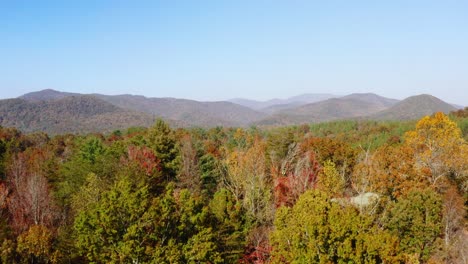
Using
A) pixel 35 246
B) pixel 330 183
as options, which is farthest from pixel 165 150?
pixel 35 246

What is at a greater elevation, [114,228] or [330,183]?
[114,228]

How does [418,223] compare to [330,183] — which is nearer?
[418,223]

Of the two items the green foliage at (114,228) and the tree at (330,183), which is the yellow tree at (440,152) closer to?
the tree at (330,183)

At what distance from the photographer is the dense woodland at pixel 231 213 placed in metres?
17.8

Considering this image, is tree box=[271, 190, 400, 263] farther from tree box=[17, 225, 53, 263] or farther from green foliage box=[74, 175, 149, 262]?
tree box=[17, 225, 53, 263]

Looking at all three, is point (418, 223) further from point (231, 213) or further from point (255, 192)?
point (231, 213)

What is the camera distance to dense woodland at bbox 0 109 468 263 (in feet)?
58.5

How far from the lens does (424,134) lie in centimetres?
3962

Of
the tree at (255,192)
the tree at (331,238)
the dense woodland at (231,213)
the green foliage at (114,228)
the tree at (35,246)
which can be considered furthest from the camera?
the tree at (255,192)

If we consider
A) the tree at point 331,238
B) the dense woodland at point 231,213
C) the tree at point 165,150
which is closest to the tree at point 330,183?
the dense woodland at point 231,213

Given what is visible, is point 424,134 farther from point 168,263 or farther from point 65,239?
point 65,239

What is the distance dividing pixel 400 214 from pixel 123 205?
18775mm

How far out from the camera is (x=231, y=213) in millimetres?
24094

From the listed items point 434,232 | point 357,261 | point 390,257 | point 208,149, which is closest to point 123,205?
point 357,261
